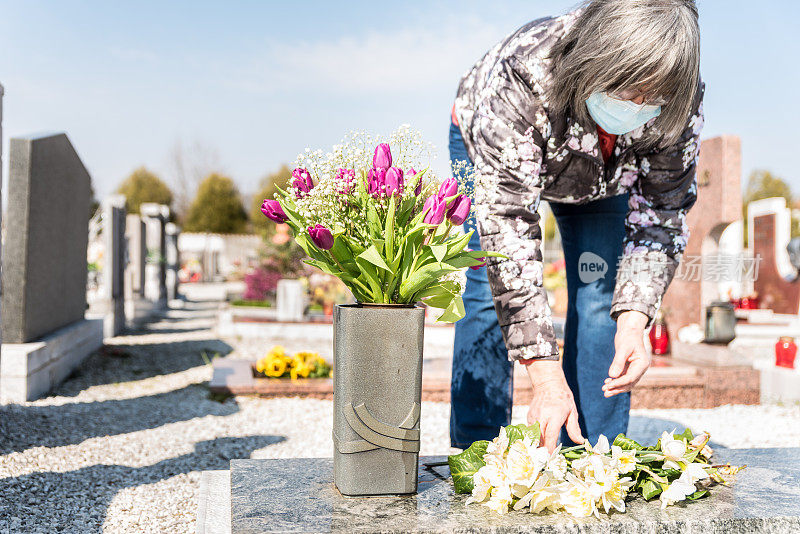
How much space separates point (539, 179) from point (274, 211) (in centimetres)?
74

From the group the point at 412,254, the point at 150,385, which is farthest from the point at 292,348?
the point at 412,254

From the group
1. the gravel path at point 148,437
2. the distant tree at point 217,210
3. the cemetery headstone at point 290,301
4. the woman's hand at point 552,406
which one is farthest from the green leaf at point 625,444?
the distant tree at point 217,210

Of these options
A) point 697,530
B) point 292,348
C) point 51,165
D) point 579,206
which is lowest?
point 292,348

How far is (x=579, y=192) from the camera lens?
6.14ft

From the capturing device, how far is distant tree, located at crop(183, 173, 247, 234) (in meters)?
30.9

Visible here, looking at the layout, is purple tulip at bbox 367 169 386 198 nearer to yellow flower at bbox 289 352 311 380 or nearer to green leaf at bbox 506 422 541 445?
green leaf at bbox 506 422 541 445

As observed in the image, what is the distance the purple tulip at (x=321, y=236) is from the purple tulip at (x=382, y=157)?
0.19 metres

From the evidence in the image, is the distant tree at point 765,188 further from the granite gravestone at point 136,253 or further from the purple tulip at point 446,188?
the purple tulip at point 446,188

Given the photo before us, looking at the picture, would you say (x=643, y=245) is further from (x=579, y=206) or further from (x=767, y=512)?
(x=767, y=512)

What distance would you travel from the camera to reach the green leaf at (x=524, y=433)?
4.55 feet

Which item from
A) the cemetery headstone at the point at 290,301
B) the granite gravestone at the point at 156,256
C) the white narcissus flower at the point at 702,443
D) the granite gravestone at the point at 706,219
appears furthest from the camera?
the granite gravestone at the point at 156,256

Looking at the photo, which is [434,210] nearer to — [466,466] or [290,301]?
[466,466]

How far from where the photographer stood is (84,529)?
6.45 feet

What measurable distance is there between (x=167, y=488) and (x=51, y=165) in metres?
2.98
